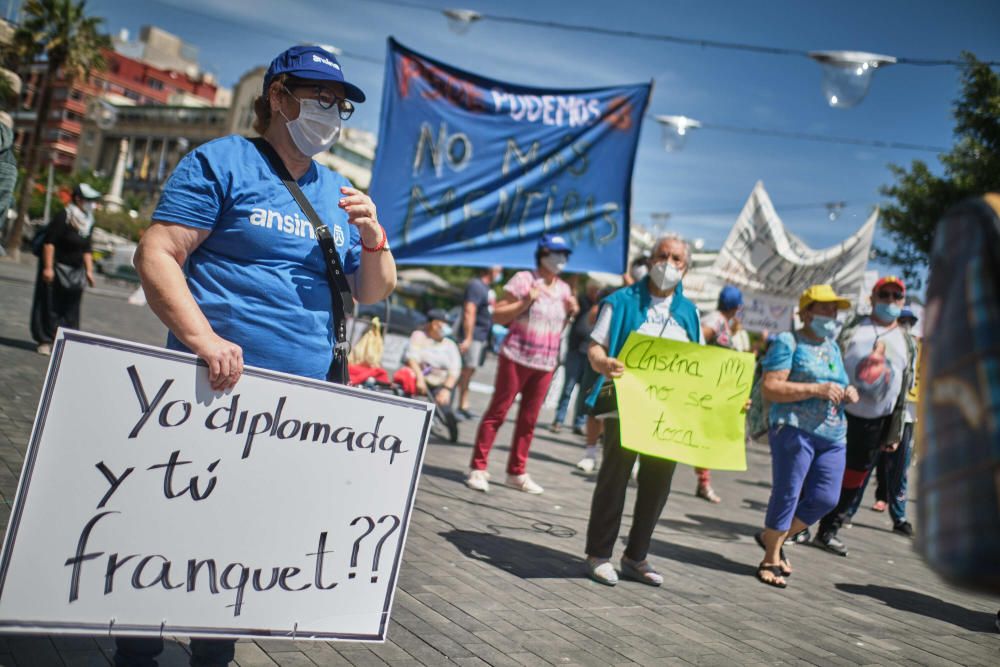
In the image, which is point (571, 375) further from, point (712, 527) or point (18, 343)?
point (18, 343)

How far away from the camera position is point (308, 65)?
2879mm

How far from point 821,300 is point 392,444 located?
352cm

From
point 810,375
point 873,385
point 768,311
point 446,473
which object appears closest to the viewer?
point 810,375

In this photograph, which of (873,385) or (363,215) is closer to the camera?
(363,215)

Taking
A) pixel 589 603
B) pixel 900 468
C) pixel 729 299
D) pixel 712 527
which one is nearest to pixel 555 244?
pixel 729 299

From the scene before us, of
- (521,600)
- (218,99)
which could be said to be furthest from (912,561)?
(218,99)

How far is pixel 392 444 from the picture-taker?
9.29 feet

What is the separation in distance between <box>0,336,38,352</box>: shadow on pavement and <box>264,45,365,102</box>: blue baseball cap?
831 centimetres

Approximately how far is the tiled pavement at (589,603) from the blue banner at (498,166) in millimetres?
1876

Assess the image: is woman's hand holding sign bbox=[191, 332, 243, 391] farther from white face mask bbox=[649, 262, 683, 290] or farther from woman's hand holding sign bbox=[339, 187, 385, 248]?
white face mask bbox=[649, 262, 683, 290]

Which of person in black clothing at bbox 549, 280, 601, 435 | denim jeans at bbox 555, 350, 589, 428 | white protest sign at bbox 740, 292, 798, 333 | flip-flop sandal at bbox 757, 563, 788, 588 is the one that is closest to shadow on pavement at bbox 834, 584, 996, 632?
flip-flop sandal at bbox 757, 563, 788, 588

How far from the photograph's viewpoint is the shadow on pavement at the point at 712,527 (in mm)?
7068

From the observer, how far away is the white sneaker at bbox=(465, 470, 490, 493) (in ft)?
23.0

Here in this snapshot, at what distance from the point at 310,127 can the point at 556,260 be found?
4083mm
